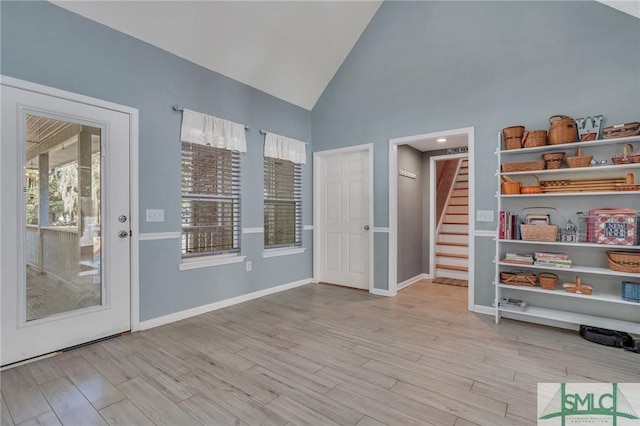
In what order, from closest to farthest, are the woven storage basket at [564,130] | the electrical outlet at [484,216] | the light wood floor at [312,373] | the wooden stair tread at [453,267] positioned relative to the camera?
1. the light wood floor at [312,373]
2. the woven storage basket at [564,130]
3. the electrical outlet at [484,216]
4. the wooden stair tread at [453,267]

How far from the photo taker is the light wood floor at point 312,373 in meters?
1.75

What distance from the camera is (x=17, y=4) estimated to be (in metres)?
2.31

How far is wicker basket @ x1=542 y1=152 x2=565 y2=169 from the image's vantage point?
293 centimetres

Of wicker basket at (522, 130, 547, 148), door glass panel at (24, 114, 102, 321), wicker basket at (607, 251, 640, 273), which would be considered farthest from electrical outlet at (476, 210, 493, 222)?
door glass panel at (24, 114, 102, 321)

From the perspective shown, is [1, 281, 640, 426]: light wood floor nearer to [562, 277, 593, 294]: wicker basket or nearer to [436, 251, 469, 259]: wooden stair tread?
[562, 277, 593, 294]: wicker basket

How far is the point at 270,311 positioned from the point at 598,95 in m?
3.98

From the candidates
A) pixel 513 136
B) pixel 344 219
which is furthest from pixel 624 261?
pixel 344 219

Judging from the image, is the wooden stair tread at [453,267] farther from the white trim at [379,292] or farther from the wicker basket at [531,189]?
the wicker basket at [531,189]

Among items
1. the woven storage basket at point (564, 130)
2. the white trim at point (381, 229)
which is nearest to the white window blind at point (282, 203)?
the white trim at point (381, 229)

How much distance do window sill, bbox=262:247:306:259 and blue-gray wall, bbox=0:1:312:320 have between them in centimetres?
9

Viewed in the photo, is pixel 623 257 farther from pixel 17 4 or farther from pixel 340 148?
pixel 17 4

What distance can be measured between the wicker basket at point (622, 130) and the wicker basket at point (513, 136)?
641 millimetres

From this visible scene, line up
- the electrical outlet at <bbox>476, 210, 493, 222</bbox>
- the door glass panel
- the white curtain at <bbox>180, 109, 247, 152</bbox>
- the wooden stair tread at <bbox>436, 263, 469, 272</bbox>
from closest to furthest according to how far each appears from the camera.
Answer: the door glass panel, the white curtain at <bbox>180, 109, 247, 152</bbox>, the electrical outlet at <bbox>476, 210, 493, 222</bbox>, the wooden stair tread at <bbox>436, 263, 469, 272</bbox>

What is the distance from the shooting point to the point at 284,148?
448 cm
